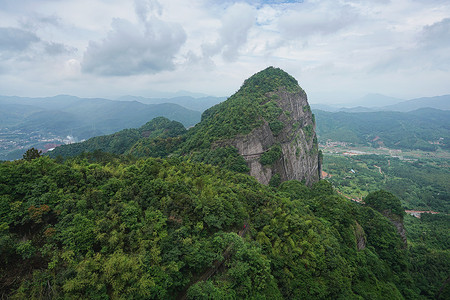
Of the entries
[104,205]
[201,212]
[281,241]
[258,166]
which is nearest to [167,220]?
[201,212]

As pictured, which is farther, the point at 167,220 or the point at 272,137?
the point at 272,137

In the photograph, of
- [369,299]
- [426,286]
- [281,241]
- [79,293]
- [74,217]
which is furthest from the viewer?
[426,286]

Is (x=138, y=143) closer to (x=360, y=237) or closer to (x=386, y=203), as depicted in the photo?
(x=360, y=237)

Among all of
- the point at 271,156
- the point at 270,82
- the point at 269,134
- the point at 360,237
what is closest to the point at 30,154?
the point at 271,156

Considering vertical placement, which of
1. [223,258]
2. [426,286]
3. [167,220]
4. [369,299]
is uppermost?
[167,220]

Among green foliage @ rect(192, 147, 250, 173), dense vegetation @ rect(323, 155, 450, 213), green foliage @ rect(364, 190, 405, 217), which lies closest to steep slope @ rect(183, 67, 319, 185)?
green foliage @ rect(192, 147, 250, 173)

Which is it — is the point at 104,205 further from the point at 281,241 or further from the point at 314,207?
the point at 314,207
